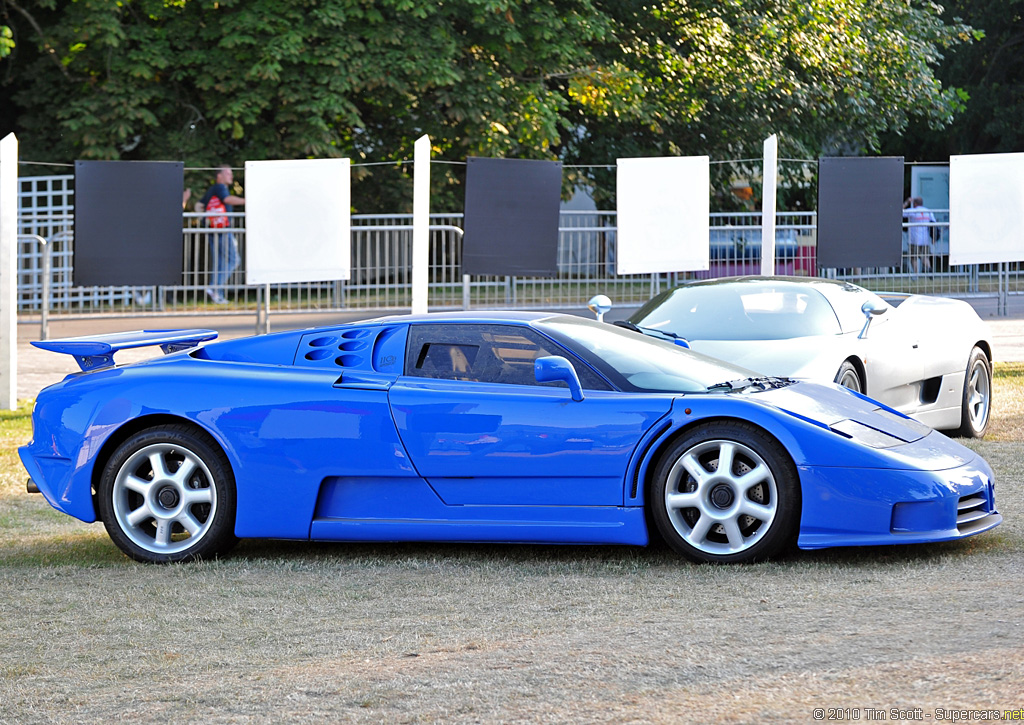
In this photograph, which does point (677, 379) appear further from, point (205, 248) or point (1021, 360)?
point (205, 248)

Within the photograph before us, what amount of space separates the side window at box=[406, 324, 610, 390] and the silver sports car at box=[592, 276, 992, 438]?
2.49 metres

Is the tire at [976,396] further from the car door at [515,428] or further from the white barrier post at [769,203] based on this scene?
the car door at [515,428]

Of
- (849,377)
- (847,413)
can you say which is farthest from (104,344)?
(849,377)

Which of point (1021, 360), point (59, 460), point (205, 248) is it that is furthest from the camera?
point (205, 248)

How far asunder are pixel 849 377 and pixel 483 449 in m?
3.52

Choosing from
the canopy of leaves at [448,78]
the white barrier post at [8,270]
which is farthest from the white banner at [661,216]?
the canopy of leaves at [448,78]

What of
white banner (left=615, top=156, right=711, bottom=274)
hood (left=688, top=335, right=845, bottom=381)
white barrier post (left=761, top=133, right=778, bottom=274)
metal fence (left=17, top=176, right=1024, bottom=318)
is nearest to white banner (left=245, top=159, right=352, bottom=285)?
white banner (left=615, top=156, right=711, bottom=274)

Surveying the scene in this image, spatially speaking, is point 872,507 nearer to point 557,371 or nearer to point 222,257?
point 557,371

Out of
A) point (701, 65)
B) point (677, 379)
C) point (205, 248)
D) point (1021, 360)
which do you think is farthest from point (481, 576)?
point (701, 65)

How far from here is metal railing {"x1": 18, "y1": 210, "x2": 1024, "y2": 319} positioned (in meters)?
17.2

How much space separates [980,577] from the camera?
5031 millimetres

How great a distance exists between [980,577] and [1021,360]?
989 cm

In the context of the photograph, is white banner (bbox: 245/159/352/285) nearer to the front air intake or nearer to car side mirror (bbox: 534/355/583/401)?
car side mirror (bbox: 534/355/583/401)

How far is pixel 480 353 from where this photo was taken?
19.4ft
